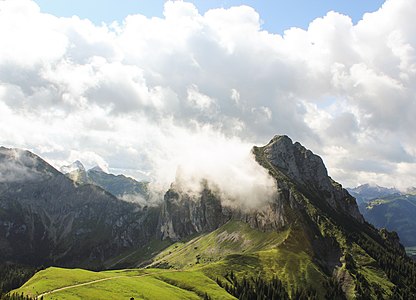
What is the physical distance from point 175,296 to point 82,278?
143ft

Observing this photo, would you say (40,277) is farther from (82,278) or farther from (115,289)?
(115,289)

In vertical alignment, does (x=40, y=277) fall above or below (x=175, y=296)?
above

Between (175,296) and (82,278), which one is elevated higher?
(82,278)

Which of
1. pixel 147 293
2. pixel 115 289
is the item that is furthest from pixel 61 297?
pixel 147 293

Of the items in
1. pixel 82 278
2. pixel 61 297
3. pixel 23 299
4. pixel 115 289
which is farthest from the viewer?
pixel 82 278

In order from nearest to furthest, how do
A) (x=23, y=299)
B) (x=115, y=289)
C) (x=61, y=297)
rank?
Result: (x=23, y=299)
(x=61, y=297)
(x=115, y=289)

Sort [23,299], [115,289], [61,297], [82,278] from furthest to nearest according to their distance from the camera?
[82,278] → [115,289] → [61,297] → [23,299]

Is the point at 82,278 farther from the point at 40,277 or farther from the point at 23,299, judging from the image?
the point at 23,299

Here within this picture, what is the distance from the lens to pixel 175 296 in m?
188

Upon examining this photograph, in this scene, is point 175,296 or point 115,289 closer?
point 115,289

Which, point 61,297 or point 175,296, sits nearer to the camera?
point 61,297

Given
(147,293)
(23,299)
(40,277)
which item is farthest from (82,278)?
(23,299)

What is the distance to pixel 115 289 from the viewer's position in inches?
6791

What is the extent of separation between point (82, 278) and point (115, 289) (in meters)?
22.0
